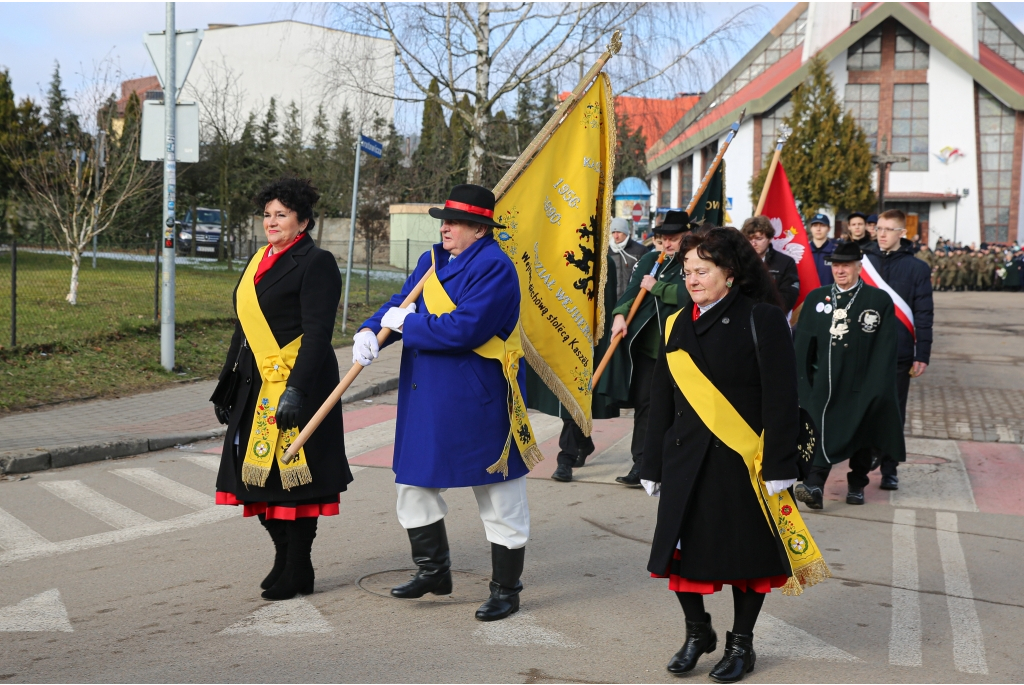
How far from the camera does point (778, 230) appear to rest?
955 centimetres

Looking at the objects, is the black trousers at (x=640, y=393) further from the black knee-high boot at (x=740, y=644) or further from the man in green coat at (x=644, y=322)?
the black knee-high boot at (x=740, y=644)

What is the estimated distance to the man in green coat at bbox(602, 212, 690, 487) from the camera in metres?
7.31

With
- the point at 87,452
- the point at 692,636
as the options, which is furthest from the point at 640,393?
the point at 87,452

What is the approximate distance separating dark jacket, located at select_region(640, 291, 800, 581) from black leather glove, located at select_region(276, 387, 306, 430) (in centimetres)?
163

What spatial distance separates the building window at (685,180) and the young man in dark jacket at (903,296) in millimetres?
44971

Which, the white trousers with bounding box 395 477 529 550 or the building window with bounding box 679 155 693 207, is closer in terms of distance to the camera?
the white trousers with bounding box 395 477 529 550

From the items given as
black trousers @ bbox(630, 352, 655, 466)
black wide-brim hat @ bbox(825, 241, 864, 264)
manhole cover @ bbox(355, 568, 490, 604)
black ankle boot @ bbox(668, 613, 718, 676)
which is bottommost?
manhole cover @ bbox(355, 568, 490, 604)

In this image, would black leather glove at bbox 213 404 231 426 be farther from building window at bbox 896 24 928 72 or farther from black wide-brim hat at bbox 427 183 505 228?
building window at bbox 896 24 928 72

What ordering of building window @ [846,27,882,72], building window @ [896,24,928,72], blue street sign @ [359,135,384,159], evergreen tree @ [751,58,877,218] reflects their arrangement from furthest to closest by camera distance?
1. building window @ [846,27,882,72]
2. building window @ [896,24,928,72]
3. evergreen tree @ [751,58,877,218]
4. blue street sign @ [359,135,384,159]

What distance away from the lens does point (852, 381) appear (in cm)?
739

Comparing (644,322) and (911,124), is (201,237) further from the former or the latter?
(911,124)

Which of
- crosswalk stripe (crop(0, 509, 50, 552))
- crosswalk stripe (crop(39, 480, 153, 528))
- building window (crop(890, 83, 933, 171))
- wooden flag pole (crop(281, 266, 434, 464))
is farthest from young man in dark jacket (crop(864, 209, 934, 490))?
building window (crop(890, 83, 933, 171))

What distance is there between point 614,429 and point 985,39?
55.9 meters

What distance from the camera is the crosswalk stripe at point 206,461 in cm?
834
